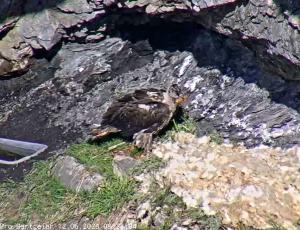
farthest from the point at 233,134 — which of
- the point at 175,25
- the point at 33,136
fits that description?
the point at 33,136

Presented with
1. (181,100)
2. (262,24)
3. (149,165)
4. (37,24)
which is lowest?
(149,165)

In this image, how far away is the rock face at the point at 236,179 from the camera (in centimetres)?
456

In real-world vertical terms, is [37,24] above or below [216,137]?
above

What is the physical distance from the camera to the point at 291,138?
16.5ft

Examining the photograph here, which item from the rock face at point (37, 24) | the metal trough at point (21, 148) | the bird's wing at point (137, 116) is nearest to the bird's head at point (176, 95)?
the bird's wing at point (137, 116)

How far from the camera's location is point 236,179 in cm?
481

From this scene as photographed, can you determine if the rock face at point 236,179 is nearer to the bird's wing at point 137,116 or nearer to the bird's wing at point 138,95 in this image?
the bird's wing at point 137,116

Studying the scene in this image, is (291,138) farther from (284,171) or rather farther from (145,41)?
(145,41)

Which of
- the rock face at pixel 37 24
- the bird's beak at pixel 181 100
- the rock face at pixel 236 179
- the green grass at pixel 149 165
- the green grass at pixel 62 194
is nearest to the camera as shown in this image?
the rock face at pixel 236 179

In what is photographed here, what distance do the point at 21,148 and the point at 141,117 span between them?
110 cm

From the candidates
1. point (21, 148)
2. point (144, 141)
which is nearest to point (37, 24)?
point (21, 148)

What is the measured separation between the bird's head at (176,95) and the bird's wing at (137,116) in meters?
0.13

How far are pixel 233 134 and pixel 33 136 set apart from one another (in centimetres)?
179

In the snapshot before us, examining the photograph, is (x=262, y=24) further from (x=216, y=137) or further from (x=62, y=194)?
(x=62, y=194)
